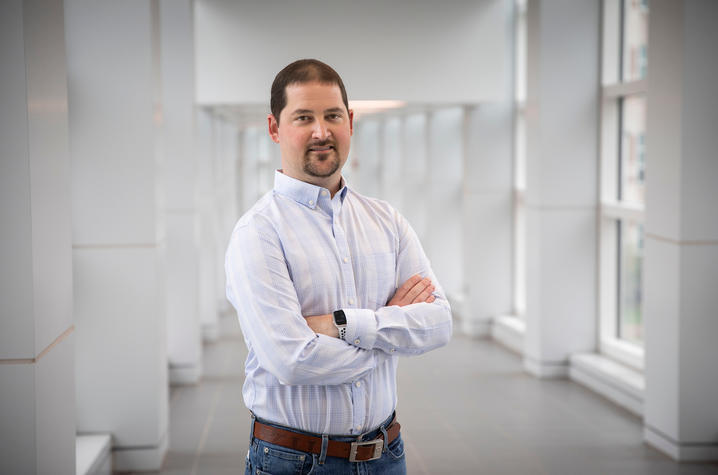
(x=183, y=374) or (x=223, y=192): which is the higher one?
(x=223, y=192)

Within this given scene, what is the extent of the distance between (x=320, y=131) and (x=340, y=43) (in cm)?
662

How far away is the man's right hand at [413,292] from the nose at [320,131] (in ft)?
1.76

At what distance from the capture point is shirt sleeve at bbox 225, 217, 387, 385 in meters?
2.20

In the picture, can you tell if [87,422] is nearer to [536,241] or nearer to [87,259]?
[87,259]

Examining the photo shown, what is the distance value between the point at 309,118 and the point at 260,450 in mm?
915

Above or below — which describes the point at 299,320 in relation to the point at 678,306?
above

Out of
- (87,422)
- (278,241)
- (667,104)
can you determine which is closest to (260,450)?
(278,241)

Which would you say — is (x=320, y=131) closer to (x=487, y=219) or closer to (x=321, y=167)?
(x=321, y=167)

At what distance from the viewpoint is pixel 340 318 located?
7.43ft

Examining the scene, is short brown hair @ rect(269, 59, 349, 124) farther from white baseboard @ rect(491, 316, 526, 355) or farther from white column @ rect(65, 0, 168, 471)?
white baseboard @ rect(491, 316, 526, 355)

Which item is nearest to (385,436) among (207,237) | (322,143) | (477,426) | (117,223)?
(322,143)

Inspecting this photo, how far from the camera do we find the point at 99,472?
4.88 m

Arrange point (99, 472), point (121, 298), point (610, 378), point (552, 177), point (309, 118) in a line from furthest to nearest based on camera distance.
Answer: point (552, 177) < point (610, 378) < point (121, 298) < point (99, 472) < point (309, 118)

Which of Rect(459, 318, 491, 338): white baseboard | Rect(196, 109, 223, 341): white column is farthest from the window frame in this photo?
Rect(196, 109, 223, 341): white column
